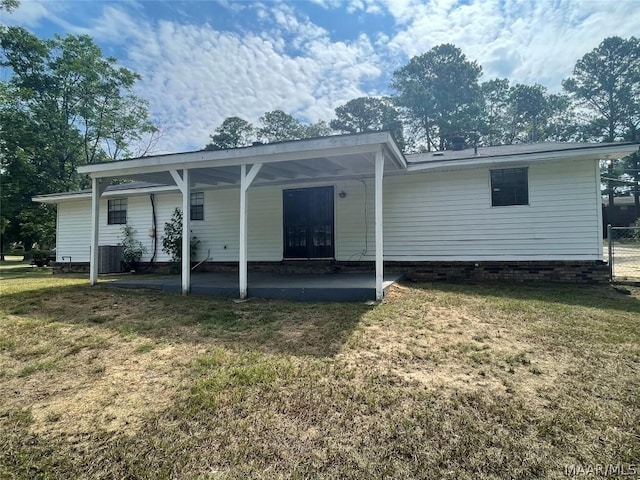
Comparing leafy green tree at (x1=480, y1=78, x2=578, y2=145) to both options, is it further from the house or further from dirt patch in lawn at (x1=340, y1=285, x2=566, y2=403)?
dirt patch in lawn at (x1=340, y1=285, x2=566, y2=403)

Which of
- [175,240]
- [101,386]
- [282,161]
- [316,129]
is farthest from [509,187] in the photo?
[316,129]

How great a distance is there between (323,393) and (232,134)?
37.3m

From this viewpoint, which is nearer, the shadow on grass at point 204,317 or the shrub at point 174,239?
the shadow on grass at point 204,317

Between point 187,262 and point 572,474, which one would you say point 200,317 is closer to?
point 187,262

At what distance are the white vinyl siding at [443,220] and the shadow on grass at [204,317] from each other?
3604mm

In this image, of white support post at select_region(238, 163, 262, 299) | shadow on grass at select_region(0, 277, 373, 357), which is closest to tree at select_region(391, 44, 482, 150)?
white support post at select_region(238, 163, 262, 299)

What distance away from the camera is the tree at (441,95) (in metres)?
28.6

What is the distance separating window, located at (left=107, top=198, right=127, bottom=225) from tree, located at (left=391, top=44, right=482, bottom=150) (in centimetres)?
2470

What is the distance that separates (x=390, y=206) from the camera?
859 centimetres

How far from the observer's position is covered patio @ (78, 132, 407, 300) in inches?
210

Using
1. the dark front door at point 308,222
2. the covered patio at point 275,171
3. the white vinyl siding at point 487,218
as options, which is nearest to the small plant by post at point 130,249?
the covered patio at point 275,171

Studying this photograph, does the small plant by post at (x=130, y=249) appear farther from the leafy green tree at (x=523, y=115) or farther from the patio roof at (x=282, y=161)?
the leafy green tree at (x=523, y=115)

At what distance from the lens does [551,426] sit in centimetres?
226

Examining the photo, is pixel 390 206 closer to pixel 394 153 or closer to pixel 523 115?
pixel 394 153
